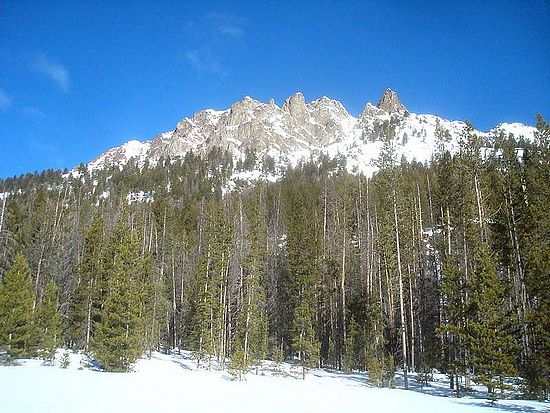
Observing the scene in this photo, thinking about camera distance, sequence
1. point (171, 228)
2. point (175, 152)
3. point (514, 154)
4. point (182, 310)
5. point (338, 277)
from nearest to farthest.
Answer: point (514, 154)
point (338, 277)
point (182, 310)
point (171, 228)
point (175, 152)

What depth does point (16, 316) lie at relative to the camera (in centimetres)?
2112

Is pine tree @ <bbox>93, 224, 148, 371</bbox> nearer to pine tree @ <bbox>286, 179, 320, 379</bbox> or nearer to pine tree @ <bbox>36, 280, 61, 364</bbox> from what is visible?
pine tree @ <bbox>36, 280, 61, 364</bbox>

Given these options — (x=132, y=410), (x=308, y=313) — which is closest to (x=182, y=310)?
(x=308, y=313)

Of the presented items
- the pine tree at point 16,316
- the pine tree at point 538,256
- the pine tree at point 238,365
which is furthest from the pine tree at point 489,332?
the pine tree at point 16,316

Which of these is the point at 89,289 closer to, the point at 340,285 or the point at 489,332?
the point at 340,285

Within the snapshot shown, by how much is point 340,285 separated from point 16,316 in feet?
82.9

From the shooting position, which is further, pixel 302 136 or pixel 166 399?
pixel 302 136

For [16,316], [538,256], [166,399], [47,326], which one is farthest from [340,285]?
[166,399]

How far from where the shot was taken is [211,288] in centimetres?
2708

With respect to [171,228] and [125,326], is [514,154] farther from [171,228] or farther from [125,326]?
[171,228]

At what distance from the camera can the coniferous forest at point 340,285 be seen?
62.4 ft

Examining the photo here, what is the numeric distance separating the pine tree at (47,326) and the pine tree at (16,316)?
540 millimetres

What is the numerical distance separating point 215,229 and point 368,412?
20159 mm

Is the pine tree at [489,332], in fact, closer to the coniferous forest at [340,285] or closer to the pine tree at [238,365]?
the coniferous forest at [340,285]
